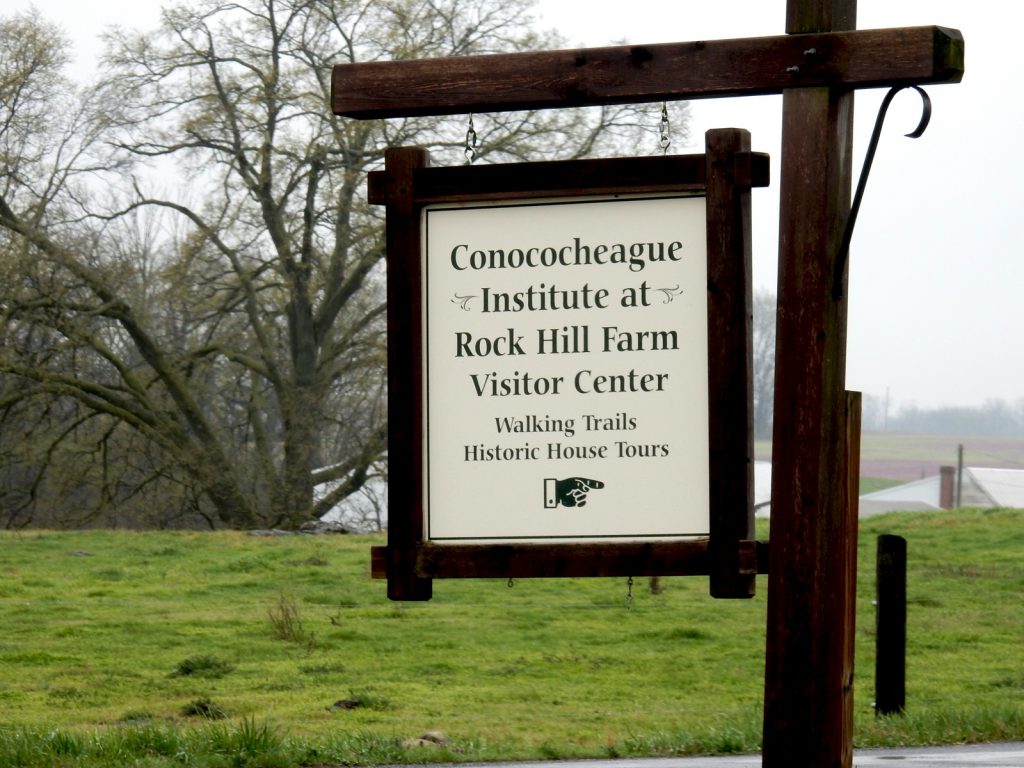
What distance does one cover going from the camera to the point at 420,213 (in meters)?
4.96

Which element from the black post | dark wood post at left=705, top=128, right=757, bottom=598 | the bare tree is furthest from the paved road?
the bare tree

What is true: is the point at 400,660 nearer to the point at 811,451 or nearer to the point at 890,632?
the point at 890,632

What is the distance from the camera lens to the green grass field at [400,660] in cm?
859

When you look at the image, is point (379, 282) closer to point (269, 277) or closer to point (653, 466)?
point (269, 277)

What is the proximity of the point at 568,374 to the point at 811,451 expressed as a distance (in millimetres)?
779

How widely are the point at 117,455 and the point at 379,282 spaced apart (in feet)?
24.2

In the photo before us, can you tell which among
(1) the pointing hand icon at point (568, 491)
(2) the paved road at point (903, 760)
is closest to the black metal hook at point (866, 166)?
(1) the pointing hand icon at point (568, 491)

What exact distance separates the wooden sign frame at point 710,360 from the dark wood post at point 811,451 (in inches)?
4.3

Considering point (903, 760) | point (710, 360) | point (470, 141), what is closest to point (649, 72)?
point (470, 141)

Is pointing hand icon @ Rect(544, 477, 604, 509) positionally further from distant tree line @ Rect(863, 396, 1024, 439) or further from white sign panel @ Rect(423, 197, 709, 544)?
distant tree line @ Rect(863, 396, 1024, 439)

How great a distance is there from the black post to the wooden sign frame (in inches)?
236

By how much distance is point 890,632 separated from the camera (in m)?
10.4

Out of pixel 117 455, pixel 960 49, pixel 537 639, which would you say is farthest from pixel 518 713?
pixel 117 455

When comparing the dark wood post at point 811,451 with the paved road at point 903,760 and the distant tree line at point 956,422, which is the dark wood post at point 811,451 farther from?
the distant tree line at point 956,422
